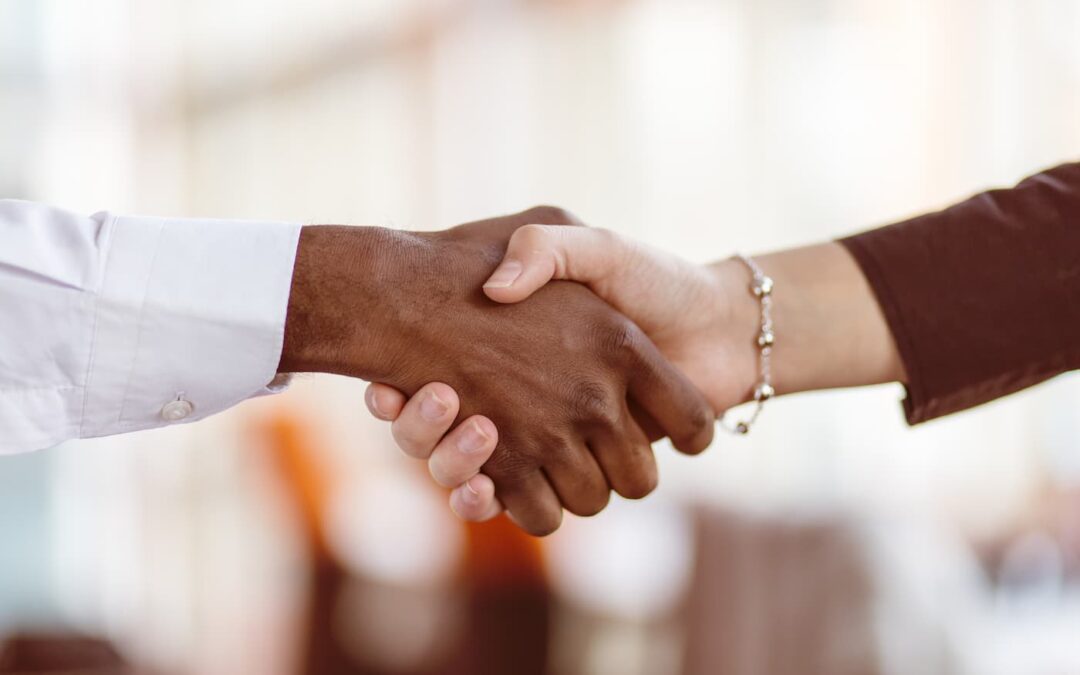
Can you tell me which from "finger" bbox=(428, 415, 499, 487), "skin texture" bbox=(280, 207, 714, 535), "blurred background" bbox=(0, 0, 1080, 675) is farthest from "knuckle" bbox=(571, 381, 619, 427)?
"blurred background" bbox=(0, 0, 1080, 675)

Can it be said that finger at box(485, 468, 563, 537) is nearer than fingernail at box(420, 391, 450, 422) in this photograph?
No

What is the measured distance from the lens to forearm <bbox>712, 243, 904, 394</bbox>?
151cm

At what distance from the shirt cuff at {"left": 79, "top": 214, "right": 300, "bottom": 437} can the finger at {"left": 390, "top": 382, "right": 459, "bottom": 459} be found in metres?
0.19

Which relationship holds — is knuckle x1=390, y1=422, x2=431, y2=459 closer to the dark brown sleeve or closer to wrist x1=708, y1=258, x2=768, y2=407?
wrist x1=708, y1=258, x2=768, y2=407

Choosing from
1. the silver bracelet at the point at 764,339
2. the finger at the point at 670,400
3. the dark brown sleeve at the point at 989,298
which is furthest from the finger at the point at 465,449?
the dark brown sleeve at the point at 989,298

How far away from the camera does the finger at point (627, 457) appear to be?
1395 millimetres

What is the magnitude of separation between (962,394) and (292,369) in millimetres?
910

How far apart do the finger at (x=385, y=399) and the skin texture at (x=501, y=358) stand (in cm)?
1

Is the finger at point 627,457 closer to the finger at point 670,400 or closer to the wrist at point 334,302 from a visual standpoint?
the finger at point 670,400

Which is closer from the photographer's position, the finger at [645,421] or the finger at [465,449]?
the finger at [465,449]

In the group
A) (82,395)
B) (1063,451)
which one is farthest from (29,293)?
(1063,451)

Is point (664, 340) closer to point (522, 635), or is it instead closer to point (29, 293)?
point (29, 293)

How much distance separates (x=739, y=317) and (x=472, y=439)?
1.57 ft

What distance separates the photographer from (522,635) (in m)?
2.85
